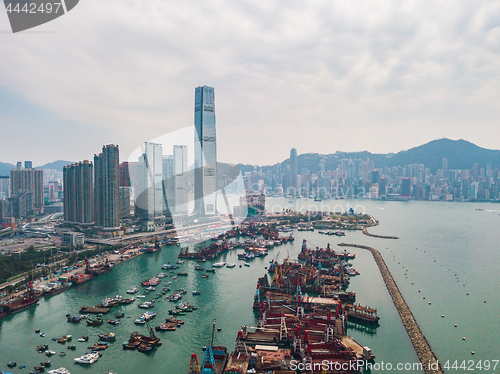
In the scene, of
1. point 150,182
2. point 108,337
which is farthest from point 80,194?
point 108,337

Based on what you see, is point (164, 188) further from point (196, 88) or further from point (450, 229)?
point (450, 229)

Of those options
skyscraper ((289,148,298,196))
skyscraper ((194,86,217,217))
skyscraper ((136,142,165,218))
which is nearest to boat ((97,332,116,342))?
skyscraper ((136,142,165,218))

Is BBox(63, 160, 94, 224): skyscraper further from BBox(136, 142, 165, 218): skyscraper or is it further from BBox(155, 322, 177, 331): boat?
BBox(155, 322, 177, 331): boat

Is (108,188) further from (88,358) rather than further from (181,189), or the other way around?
(88,358)

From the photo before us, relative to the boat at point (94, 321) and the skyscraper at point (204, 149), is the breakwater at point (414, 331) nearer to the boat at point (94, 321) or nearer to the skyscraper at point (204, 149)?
the boat at point (94, 321)

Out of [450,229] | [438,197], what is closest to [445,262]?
[450,229]
